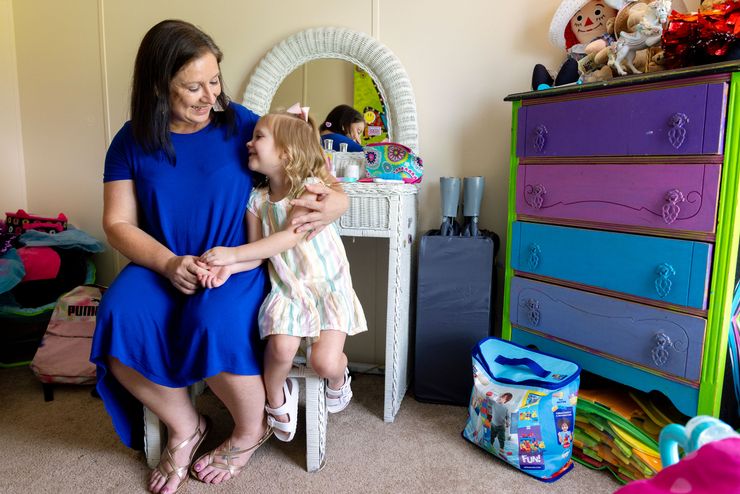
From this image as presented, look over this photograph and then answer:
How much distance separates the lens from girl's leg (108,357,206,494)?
54.6 inches

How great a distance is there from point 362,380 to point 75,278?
4.59 ft

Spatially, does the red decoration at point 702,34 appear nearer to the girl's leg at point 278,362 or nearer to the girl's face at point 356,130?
the girl's face at point 356,130

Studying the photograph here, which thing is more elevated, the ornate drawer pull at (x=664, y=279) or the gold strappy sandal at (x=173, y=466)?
the ornate drawer pull at (x=664, y=279)

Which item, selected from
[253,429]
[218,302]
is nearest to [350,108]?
[218,302]

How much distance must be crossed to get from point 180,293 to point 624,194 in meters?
1.25

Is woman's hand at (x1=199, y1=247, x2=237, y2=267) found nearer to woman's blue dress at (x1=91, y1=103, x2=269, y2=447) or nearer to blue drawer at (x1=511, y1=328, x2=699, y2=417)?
woman's blue dress at (x1=91, y1=103, x2=269, y2=447)

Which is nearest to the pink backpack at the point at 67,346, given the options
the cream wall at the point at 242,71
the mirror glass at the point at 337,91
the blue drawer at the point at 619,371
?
the cream wall at the point at 242,71

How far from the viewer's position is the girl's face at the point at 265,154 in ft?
4.92

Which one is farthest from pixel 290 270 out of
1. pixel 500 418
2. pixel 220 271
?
pixel 500 418

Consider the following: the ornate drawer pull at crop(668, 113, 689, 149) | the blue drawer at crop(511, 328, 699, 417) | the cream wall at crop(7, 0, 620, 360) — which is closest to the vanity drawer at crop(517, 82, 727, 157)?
the ornate drawer pull at crop(668, 113, 689, 149)

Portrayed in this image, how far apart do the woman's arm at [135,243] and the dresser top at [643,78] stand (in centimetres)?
112

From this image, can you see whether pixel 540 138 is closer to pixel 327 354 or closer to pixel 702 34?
pixel 702 34

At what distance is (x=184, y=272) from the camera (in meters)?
1.39

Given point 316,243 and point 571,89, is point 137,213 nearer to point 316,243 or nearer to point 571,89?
point 316,243
